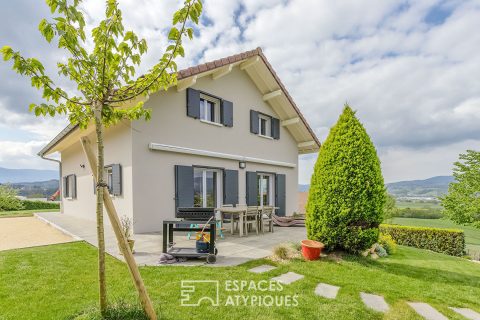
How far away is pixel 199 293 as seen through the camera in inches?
132

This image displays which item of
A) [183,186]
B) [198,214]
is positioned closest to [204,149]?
[183,186]

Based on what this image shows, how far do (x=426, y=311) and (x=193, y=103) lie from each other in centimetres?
792

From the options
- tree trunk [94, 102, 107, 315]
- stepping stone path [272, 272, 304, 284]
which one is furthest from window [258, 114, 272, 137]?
tree trunk [94, 102, 107, 315]

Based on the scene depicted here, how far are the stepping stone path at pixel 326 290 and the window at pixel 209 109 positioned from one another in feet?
23.6

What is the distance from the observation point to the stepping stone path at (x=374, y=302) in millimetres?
3137

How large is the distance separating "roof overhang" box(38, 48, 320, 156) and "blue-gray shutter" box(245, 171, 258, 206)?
363cm

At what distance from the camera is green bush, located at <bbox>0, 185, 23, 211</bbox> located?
17.0 metres

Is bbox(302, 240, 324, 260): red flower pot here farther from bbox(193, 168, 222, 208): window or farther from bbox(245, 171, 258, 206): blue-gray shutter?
bbox(245, 171, 258, 206): blue-gray shutter

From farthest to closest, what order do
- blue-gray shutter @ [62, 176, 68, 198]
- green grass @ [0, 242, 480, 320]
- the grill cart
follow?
blue-gray shutter @ [62, 176, 68, 198], the grill cart, green grass @ [0, 242, 480, 320]

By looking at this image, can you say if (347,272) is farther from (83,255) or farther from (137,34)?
(83,255)

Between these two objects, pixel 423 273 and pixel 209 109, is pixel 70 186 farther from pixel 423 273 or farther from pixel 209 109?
pixel 423 273

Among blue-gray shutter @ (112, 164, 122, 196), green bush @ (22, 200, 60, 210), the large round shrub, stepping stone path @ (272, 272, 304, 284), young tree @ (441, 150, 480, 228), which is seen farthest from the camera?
green bush @ (22, 200, 60, 210)

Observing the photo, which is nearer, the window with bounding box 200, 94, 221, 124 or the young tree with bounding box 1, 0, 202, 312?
the young tree with bounding box 1, 0, 202, 312

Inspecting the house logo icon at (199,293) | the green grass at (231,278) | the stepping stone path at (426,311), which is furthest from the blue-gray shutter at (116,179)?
the stepping stone path at (426,311)
